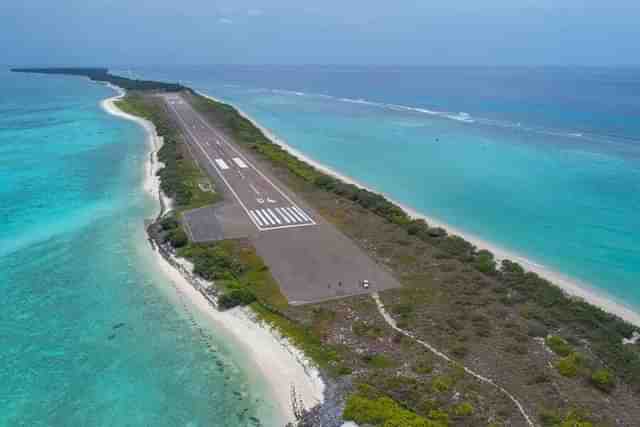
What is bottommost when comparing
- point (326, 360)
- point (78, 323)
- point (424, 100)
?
point (78, 323)

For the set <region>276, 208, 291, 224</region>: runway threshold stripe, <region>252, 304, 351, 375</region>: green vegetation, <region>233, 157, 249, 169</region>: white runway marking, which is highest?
<region>233, 157, 249, 169</region>: white runway marking

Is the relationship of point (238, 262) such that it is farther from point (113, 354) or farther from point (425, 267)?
point (425, 267)

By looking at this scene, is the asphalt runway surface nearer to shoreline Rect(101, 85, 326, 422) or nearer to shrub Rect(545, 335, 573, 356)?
shoreline Rect(101, 85, 326, 422)

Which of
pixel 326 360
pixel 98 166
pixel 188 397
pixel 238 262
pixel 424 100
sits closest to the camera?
pixel 188 397

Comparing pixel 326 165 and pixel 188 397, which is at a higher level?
pixel 326 165

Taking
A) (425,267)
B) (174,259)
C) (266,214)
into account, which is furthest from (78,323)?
(425,267)

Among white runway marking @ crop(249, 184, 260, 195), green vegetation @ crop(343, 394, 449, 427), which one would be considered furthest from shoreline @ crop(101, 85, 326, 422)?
white runway marking @ crop(249, 184, 260, 195)

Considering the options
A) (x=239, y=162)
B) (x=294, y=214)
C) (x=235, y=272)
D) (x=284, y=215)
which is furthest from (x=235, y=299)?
(x=239, y=162)
